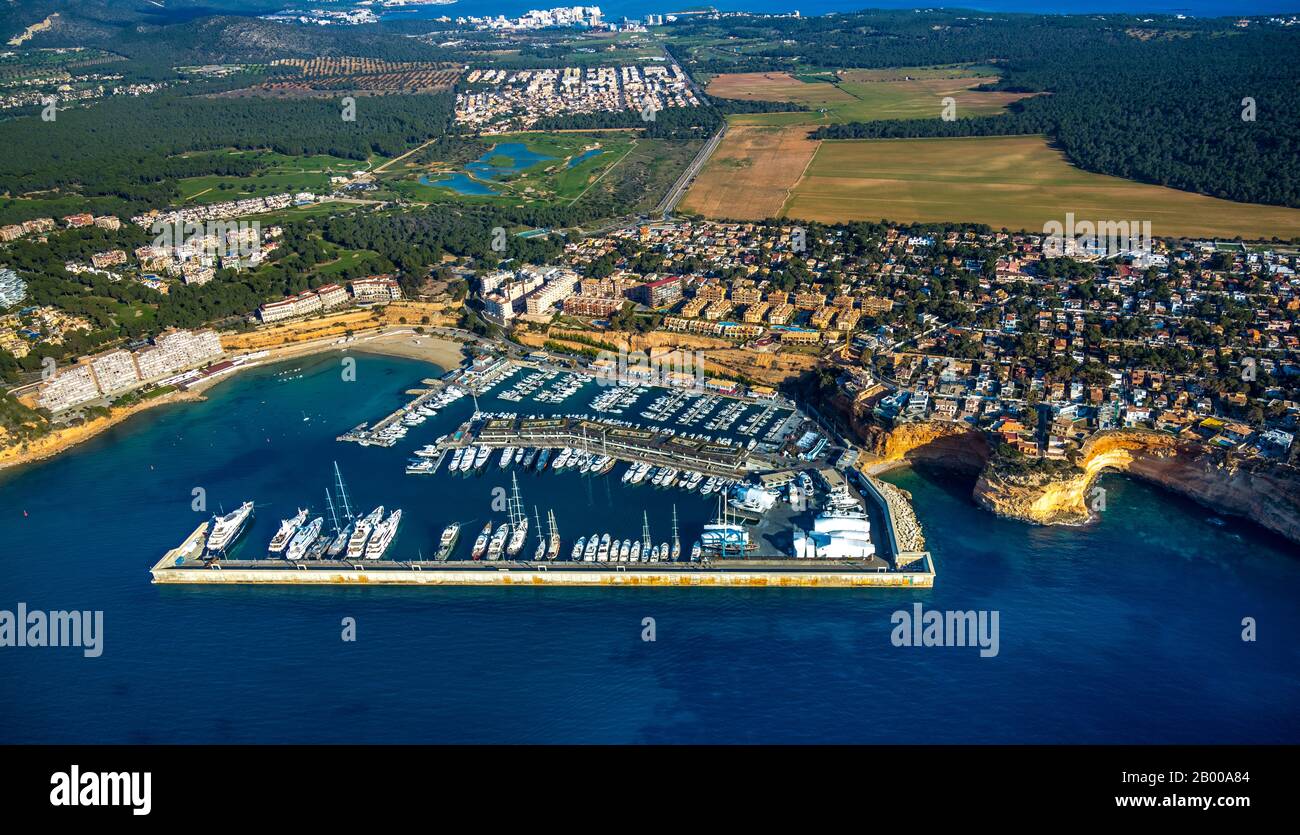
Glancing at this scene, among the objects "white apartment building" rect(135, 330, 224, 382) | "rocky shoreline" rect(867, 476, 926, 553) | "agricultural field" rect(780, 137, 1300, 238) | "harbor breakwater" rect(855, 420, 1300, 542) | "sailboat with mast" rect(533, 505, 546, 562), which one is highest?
"agricultural field" rect(780, 137, 1300, 238)

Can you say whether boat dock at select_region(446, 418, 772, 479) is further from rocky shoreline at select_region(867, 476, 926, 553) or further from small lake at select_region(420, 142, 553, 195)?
small lake at select_region(420, 142, 553, 195)

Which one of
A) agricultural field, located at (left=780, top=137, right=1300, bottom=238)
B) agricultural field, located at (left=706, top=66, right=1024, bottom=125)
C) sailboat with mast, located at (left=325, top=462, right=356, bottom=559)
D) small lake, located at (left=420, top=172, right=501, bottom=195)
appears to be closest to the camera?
sailboat with mast, located at (left=325, top=462, right=356, bottom=559)

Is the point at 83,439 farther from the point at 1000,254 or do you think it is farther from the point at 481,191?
the point at 1000,254

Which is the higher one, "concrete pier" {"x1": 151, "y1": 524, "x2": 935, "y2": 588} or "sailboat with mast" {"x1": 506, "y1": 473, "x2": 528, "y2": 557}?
"sailboat with mast" {"x1": 506, "y1": 473, "x2": 528, "y2": 557}

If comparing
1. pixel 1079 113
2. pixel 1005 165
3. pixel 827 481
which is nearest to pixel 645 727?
pixel 827 481

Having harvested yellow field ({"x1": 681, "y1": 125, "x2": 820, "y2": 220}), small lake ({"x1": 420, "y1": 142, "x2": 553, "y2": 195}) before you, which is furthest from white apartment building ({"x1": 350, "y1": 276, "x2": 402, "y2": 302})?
harvested yellow field ({"x1": 681, "y1": 125, "x2": 820, "y2": 220})

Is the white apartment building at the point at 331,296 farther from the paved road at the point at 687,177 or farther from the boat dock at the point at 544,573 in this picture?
the boat dock at the point at 544,573

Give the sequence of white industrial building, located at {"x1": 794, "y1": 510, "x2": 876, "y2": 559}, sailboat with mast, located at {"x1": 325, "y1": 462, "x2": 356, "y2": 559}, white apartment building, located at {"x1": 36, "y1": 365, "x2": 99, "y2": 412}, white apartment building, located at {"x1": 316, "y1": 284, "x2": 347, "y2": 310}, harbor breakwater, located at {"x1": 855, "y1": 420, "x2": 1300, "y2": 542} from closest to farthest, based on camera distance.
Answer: white industrial building, located at {"x1": 794, "y1": 510, "x2": 876, "y2": 559}, harbor breakwater, located at {"x1": 855, "y1": 420, "x2": 1300, "y2": 542}, sailboat with mast, located at {"x1": 325, "y1": 462, "x2": 356, "y2": 559}, white apartment building, located at {"x1": 36, "y1": 365, "x2": 99, "y2": 412}, white apartment building, located at {"x1": 316, "y1": 284, "x2": 347, "y2": 310}

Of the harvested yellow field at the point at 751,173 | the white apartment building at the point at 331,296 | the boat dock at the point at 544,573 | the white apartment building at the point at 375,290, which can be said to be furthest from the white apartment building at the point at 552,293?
the boat dock at the point at 544,573
